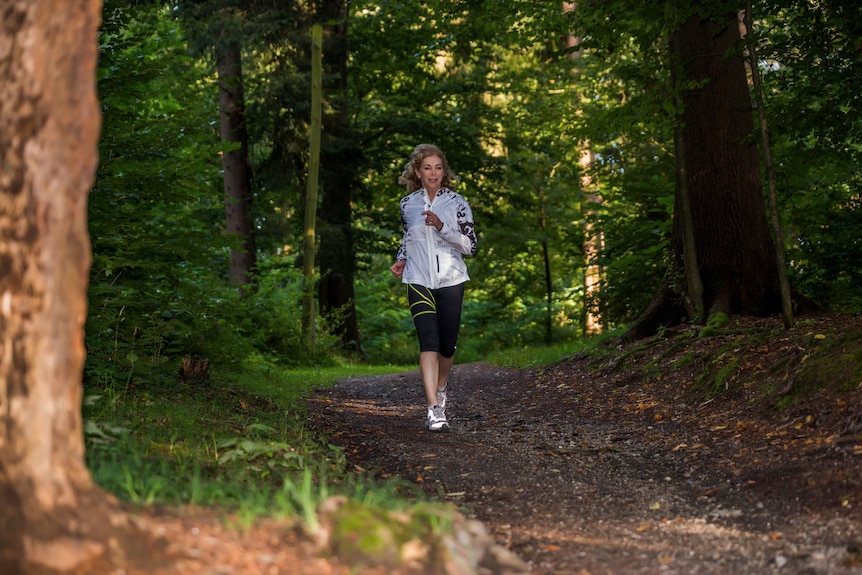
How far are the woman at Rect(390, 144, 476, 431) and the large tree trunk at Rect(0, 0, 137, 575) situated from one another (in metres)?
4.53

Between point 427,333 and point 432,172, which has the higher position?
point 432,172

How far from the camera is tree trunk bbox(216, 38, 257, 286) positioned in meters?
19.4

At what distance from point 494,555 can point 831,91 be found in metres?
6.62

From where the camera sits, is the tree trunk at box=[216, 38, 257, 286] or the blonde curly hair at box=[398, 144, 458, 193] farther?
the tree trunk at box=[216, 38, 257, 286]

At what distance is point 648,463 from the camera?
5.83 m

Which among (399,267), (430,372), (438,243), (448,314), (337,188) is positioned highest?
(337,188)

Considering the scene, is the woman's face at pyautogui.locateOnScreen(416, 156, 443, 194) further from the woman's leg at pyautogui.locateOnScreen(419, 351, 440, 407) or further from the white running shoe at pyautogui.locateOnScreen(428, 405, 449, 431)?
the white running shoe at pyautogui.locateOnScreen(428, 405, 449, 431)

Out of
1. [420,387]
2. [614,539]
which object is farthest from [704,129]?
[614,539]

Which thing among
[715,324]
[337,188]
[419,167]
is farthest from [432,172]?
[337,188]

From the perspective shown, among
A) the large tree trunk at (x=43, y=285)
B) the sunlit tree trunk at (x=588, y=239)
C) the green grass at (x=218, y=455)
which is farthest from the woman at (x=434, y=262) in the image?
the sunlit tree trunk at (x=588, y=239)

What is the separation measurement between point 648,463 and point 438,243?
2530 millimetres

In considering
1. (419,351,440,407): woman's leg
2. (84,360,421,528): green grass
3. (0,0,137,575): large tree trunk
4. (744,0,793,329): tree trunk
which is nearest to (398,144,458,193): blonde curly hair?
(419,351,440,407): woman's leg

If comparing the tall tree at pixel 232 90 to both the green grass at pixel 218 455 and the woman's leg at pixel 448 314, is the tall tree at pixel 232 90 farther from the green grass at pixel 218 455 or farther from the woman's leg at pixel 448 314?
the woman's leg at pixel 448 314

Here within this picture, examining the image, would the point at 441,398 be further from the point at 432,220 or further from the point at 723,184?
the point at 723,184
